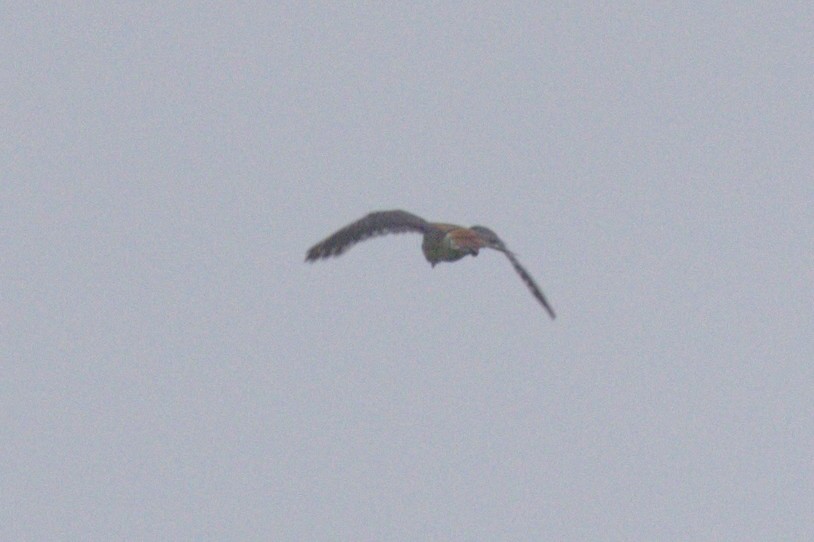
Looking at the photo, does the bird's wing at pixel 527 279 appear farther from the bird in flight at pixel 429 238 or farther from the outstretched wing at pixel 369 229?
the outstretched wing at pixel 369 229

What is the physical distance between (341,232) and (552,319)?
6.77m

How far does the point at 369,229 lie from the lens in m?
30.5

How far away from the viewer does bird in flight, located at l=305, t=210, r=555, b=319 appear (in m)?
28.2

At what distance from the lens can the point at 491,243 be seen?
93.5ft

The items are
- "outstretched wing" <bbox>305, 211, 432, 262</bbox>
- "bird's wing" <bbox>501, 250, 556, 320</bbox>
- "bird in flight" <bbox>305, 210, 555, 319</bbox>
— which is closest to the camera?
"bird's wing" <bbox>501, 250, 556, 320</bbox>

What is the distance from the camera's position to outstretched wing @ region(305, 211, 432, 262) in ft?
99.8

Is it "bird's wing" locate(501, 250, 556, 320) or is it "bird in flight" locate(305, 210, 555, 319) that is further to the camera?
"bird in flight" locate(305, 210, 555, 319)

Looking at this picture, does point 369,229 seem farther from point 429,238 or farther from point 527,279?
point 527,279

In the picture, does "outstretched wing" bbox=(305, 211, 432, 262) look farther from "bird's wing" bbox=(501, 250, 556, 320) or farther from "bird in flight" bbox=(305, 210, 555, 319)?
A: "bird's wing" bbox=(501, 250, 556, 320)

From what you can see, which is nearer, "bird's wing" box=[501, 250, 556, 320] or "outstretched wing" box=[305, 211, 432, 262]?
"bird's wing" box=[501, 250, 556, 320]

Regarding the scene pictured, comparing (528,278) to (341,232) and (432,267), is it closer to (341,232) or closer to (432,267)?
(432,267)

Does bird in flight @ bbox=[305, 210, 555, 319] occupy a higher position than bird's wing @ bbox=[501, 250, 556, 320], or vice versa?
bird in flight @ bbox=[305, 210, 555, 319]

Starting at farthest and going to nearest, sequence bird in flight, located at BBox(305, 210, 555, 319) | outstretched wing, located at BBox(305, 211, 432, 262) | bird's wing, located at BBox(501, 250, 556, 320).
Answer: outstretched wing, located at BBox(305, 211, 432, 262) → bird in flight, located at BBox(305, 210, 555, 319) → bird's wing, located at BBox(501, 250, 556, 320)

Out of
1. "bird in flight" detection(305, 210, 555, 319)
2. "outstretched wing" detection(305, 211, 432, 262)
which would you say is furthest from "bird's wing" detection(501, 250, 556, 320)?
"outstretched wing" detection(305, 211, 432, 262)
